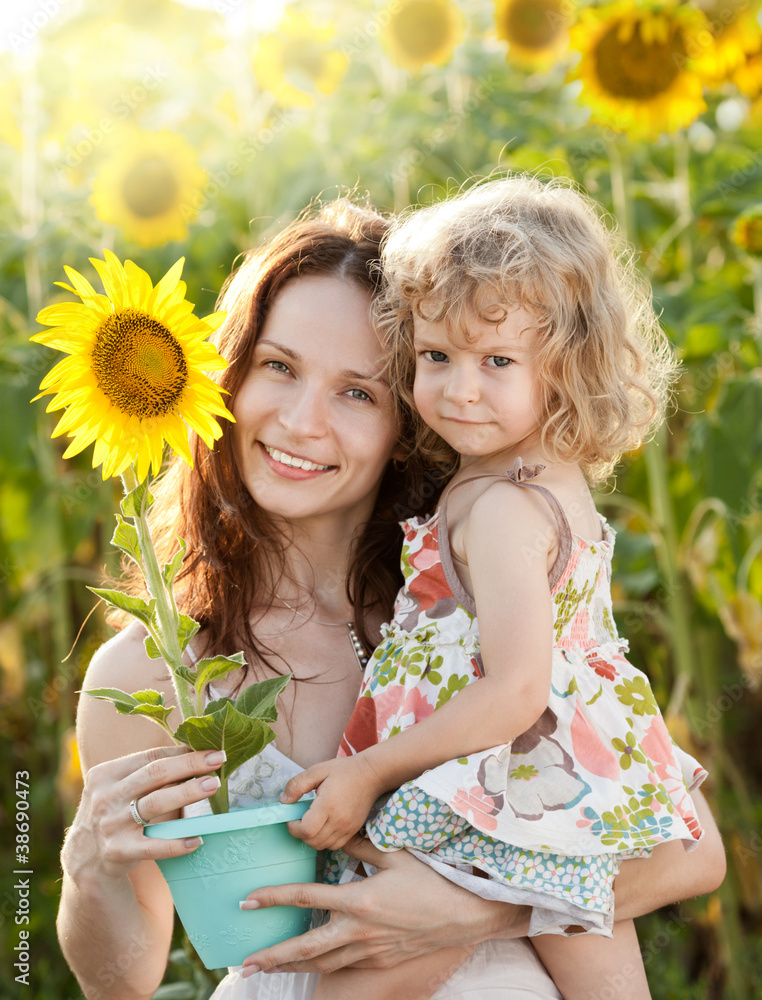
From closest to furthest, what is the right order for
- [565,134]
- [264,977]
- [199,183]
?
[264,977], [565,134], [199,183]

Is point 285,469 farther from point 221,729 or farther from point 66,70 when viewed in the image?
point 66,70

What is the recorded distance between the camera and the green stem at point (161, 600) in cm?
107

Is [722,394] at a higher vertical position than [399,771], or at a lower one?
higher

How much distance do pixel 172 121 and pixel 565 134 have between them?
119cm

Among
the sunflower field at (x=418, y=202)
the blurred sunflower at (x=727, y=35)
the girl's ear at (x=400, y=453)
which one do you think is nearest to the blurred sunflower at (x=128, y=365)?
the girl's ear at (x=400, y=453)

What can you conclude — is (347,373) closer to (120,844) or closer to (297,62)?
(120,844)

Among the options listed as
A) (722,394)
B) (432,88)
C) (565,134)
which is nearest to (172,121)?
(432,88)

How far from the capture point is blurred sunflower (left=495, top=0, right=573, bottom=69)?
9.80ft

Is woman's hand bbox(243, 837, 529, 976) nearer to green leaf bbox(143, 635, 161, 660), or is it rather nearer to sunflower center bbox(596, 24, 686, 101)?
green leaf bbox(143, 635, 161, 660)

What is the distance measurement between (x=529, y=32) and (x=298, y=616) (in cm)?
217

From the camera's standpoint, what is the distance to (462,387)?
1.32 metres

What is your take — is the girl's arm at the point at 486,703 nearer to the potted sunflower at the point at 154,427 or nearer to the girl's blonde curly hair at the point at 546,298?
the potted sunflower at the point at 154,427

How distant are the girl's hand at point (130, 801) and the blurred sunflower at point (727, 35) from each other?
222cm

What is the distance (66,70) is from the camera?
282cm
